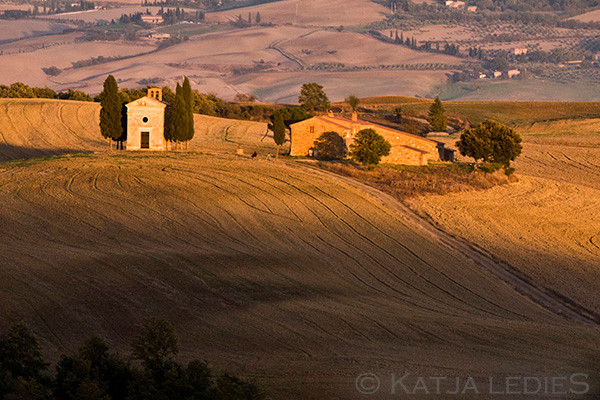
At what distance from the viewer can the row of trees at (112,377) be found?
20.6 metres

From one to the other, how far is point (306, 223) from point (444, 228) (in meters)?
9.18

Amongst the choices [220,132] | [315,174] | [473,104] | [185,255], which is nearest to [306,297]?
[185,255]

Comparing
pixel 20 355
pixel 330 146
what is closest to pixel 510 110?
pixel 330 146

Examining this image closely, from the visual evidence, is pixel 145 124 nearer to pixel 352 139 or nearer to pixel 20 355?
pixel 352 139

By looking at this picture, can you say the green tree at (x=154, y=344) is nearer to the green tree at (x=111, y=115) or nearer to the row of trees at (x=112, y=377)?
the row of trees at (x=112, y=377)

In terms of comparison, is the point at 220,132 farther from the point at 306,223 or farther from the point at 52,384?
the point at 52,384

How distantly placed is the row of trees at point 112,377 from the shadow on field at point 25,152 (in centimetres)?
6724

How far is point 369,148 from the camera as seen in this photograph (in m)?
77.1

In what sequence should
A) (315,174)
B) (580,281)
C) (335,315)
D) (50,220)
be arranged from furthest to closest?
(315,174) < (50,220) < (580,281) < (335,315)

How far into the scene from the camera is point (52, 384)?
72.7 ft

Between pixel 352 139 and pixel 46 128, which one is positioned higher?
pixel 352 139

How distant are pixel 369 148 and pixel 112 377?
56.6 m

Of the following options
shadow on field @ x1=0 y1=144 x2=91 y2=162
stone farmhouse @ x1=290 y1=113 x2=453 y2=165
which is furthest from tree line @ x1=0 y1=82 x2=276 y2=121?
stone farmhouse @ x1=290 y1=113 x2=453 y2=165

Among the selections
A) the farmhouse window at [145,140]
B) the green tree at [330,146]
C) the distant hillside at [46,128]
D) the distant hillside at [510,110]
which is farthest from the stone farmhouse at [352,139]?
the distant hillside at [510,110]
